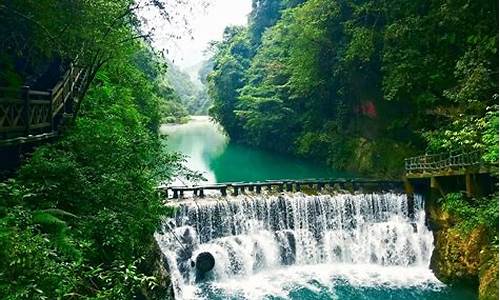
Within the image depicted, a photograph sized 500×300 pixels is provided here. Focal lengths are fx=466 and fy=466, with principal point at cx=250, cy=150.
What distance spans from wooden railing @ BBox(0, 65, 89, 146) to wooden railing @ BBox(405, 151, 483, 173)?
1093cm

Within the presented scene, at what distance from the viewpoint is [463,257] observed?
13578mm

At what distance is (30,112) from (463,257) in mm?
12045

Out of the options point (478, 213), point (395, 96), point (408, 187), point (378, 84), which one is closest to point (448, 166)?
point (408, 187)

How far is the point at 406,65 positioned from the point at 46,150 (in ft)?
49.8

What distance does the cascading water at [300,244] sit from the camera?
14.3m

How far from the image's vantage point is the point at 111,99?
14.5 meters

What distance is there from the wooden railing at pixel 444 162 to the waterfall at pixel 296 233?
3.81ft

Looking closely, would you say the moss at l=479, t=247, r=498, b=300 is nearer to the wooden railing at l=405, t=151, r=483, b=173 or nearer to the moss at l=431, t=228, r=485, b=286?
the moss at l=431, t=228, r=485, b=286

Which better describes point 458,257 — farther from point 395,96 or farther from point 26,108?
point 26,108

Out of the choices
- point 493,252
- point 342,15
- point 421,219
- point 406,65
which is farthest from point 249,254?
point 342,15

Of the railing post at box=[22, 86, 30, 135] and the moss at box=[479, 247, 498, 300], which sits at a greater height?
the railing post at box=[22, 86, 30, 135]

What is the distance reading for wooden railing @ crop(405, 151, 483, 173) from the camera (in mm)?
13750

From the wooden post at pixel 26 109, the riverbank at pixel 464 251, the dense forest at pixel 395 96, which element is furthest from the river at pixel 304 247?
the wooden post at pixel 26 109

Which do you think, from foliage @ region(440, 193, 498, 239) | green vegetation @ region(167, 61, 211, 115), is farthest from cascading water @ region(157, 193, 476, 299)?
green vegetation @ region(167, 61, 211, 115)
